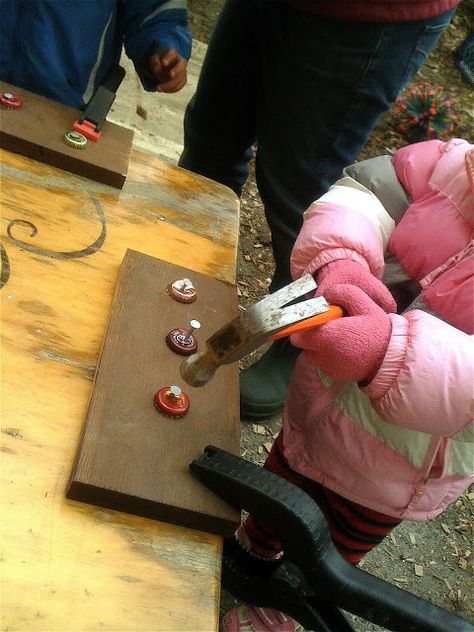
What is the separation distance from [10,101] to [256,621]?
1030 mm

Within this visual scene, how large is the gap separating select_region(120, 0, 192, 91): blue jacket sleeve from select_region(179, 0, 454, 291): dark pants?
164mm

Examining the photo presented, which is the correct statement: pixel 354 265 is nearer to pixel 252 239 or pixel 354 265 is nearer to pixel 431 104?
pixel 252 239

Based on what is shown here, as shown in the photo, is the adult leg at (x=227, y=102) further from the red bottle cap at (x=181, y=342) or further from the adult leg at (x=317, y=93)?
the red bottle cap at (x=181, y=342)

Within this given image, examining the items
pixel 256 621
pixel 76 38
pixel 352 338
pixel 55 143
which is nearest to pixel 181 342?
pixel 352 338

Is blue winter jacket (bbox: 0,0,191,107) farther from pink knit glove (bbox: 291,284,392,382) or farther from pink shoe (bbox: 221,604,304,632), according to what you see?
pink shoe (bbox: 221,604,304,632)

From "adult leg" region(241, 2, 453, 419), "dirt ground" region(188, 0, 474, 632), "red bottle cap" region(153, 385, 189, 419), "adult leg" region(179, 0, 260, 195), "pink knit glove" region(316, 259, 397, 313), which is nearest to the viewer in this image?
"red bottle cap" region(153, 385, 189, 419)

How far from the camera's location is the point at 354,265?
33.1 inches

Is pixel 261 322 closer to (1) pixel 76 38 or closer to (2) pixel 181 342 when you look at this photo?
(2) pixel 181 342

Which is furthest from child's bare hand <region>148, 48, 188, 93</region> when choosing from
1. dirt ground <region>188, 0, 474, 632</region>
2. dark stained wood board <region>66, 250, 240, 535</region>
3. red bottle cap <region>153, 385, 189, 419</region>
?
dirt ground <region>188, 0, 474, 632</region>

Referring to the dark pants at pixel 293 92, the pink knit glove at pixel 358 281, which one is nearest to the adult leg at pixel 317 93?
the dark pants at pixel 293 92

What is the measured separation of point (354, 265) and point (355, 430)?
0.86 ft

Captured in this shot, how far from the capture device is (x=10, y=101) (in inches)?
39.1

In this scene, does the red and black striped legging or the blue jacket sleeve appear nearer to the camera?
the red and black striped legging

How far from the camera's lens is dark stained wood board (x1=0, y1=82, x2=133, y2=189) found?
3.15ft
